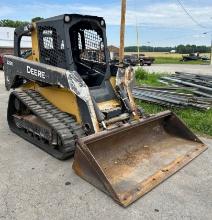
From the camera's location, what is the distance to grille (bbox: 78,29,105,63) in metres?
6.25

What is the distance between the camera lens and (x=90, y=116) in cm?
504

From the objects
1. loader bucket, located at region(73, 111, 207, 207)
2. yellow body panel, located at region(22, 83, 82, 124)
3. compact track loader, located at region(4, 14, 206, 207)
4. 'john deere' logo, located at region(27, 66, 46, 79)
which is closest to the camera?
loader bucket, located at region(73, 111, 207, 207)

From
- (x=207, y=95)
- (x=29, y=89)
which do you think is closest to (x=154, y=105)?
(x=207, y=95)

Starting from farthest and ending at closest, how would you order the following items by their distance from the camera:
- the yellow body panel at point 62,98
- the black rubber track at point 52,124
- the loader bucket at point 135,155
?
1. the yellow body panel at point 62,98
2. the black rubber track at point 52,124
3. the loader bucket at point 135,155

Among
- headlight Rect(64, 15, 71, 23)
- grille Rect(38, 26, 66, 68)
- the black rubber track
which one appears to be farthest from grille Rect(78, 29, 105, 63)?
the black rubber track

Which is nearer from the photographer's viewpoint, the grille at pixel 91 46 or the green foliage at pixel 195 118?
the grille at pixel 91 46

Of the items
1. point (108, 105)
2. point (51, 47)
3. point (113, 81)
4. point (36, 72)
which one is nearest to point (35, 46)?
point (51, 47)

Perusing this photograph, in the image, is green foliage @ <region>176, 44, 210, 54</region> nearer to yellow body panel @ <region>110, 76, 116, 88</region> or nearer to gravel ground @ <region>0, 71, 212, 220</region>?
yellow body panel @ <region>110, 76, 116, 88</region>

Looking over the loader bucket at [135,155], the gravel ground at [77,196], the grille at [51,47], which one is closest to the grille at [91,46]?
the grille at [51,47]

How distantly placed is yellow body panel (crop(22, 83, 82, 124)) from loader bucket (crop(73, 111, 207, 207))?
2.54 ft

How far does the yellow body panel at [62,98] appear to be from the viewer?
17.3 ft

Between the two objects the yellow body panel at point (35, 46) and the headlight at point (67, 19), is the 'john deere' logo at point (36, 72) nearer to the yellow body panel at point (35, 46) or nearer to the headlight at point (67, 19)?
the yellow body panel at point (35, 46)

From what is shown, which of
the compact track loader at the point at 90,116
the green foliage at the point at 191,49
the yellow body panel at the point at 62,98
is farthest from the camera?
the green foliage at the point at 191,49

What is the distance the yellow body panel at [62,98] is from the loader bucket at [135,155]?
775 millimetres
